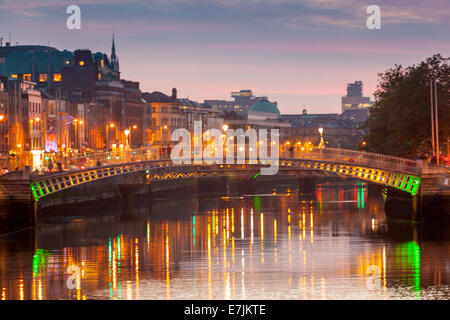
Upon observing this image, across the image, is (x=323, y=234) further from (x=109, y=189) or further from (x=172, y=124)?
(x=172, y=124)

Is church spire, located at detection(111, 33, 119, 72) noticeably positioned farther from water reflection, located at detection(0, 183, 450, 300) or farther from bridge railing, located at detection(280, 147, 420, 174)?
bridge railing, located at detection(280, 147, 420, 174)

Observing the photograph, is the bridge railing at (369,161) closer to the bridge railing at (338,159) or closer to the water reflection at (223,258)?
the bridge railing at (338,159)

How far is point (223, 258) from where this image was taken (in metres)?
59.1

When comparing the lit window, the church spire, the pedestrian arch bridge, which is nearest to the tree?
the pedestrian arch bridge

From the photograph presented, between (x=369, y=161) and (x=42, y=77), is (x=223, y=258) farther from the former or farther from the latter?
(x=42, y=77)

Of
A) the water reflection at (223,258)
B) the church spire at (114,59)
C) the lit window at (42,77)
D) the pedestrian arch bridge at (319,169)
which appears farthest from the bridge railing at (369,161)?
the church spire at (114,59)

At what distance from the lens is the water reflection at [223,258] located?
47.7 meters

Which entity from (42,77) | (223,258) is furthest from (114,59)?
(223,258)

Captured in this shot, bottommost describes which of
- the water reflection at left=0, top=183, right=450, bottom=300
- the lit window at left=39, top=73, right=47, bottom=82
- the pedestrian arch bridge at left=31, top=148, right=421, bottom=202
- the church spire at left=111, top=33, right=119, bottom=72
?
the water reflection at left=0, top=183, right=450, bottom=300

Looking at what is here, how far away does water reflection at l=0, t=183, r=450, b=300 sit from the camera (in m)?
47.7

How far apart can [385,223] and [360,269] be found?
2414cm
